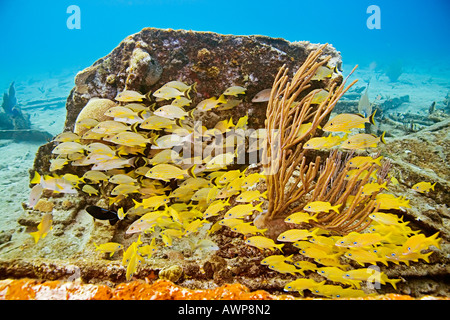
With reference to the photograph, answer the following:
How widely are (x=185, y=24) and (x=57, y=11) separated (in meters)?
58.5

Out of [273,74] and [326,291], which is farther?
[273,74]

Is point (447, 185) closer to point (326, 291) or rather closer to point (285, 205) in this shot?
point (285, 205)

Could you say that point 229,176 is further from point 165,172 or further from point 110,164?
point 110,164

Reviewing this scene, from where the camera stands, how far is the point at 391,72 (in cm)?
2889

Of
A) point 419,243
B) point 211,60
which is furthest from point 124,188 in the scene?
point 419,243

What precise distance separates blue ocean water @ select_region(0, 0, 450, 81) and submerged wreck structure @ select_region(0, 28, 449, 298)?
5439 centimetres

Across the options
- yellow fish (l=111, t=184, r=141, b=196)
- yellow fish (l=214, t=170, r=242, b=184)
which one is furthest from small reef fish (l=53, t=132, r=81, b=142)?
yellow fish (l=214, t=170, r=242, b=184)

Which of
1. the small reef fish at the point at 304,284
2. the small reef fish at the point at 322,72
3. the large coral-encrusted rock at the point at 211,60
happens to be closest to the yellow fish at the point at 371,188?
the small reef fish at the point at 304,284

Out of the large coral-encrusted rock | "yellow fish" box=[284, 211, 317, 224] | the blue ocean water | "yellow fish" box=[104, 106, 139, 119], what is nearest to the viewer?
"yellow fish" box=[284, 211, 317, 224]

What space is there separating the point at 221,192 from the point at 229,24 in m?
128

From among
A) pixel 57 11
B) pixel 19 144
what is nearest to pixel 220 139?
pixel 19 144

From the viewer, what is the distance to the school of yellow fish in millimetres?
2137

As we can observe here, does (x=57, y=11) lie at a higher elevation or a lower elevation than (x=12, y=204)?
higher

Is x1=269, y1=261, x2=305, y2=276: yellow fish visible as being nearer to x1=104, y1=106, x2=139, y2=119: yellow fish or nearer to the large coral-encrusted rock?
the large coral-encrusted rock
